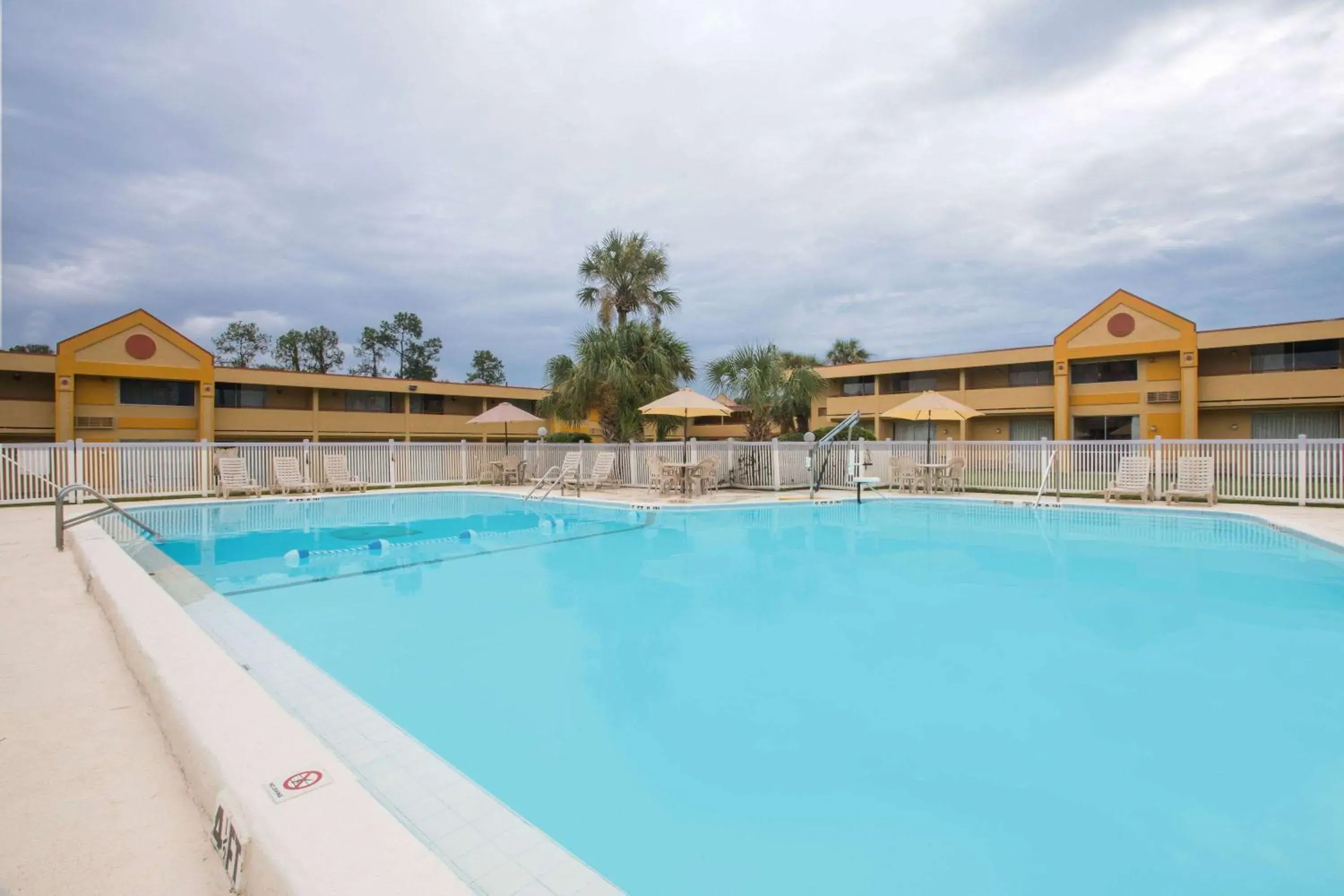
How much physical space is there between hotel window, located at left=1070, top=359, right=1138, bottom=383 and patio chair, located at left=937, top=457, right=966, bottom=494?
1526 centimetres

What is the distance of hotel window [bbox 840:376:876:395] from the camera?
1367 inches

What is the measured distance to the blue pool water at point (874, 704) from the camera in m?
2.44

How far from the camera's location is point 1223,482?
1399cm

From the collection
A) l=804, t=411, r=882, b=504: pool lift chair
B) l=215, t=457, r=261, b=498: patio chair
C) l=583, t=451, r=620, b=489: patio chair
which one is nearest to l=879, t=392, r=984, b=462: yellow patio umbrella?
l=804, t=411, r=882, b=504: pool lift chair

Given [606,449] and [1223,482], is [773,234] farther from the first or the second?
[1223,482]

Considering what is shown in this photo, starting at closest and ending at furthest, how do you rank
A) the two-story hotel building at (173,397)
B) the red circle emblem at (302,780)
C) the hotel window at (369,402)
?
1. the red circle emblem at (302,780)
2. the two-story hotel building at (173,397)
3. the hotel window at (369,402)

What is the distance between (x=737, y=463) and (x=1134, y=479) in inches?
365

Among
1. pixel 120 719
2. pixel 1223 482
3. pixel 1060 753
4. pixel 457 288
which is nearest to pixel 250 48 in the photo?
pixel 120 719

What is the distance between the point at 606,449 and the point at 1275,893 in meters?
17.4

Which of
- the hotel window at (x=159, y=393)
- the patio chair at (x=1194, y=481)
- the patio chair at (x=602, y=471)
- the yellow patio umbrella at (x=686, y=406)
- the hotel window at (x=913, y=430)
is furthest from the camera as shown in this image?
the hotel window at (x=913, y=430)

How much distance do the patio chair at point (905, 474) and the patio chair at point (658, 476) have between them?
6131mm

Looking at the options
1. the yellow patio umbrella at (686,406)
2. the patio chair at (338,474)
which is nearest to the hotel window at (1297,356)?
the yellow patio umbrella at (686,406)

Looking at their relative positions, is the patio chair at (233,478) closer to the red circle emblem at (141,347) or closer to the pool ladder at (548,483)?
the pool ladder at (548,483)

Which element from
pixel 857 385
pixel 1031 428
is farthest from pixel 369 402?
pixel 1031 428
